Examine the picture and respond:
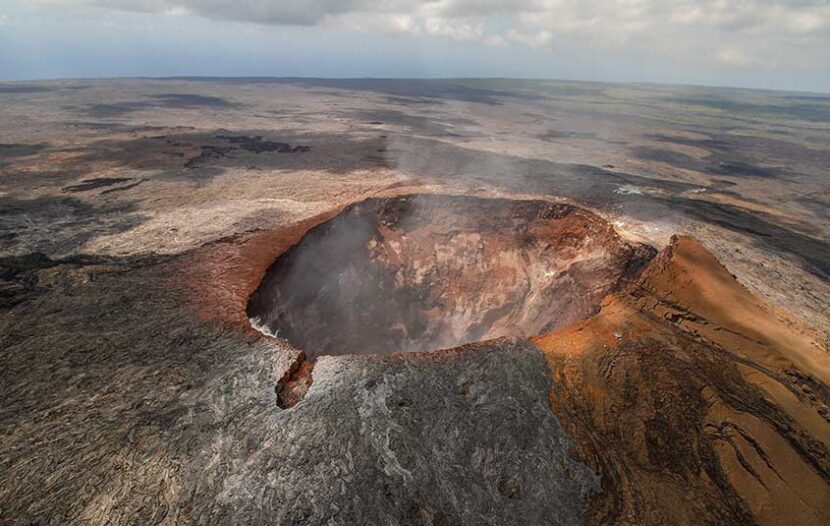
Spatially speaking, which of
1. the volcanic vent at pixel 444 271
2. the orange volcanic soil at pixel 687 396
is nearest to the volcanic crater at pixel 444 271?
the volcanic vent at pixel 444 271

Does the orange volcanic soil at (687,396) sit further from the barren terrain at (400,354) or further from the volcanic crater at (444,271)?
the volcanic crater at (444,271)

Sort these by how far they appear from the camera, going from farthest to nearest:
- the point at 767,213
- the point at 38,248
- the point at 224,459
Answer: the point at 767,213 < the point at 38,248 < the point at 224,459

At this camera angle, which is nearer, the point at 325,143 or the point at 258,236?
the point at 258,236

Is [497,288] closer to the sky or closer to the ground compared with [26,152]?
closer to the ground

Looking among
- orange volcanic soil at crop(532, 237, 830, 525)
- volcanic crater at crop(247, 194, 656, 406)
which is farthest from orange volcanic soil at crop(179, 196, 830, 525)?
volcanic crater at crop(247, 194, 656, 406)

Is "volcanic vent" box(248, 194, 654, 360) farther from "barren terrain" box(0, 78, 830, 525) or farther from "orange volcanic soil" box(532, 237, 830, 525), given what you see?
"orange volcanic soil" box(532, 237, 830, 525)

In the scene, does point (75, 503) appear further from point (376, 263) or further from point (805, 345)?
point (805, 345)

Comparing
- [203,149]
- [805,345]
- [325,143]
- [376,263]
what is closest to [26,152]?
[203,149]
